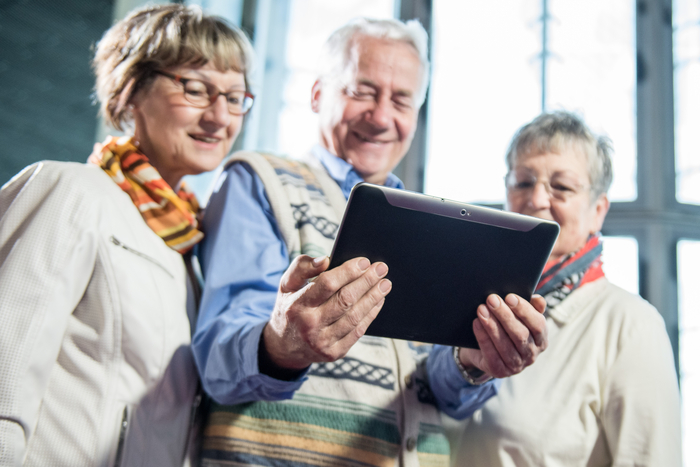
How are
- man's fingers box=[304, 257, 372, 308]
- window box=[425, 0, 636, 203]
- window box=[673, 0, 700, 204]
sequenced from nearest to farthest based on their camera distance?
1. man's fingers box=[304, 257, 372, 308]
2. window box=[673, 0, 700, 204]
3. window box=[425, 0, 636, 203]

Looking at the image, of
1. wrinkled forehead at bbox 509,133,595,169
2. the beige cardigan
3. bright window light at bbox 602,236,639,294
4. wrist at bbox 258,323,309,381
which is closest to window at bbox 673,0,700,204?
bright window light at bbox 602,236,639,294

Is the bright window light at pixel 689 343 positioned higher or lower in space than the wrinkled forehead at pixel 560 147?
lower

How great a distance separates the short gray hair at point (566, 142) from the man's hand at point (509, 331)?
0.67 meters

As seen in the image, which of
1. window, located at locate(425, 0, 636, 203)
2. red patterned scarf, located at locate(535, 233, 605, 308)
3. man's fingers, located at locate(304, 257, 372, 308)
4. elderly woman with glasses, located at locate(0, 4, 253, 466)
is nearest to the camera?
man's fingers, located at locate(304, 257, 372, 308)

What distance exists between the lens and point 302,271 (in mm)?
836

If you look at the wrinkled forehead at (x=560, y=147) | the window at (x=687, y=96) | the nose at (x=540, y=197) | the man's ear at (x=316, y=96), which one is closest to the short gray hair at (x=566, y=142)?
the wrinkled forehead at (x=560, y=147)

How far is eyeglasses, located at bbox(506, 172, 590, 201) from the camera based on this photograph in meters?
1.50

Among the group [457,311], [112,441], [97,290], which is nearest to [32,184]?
[97,290]

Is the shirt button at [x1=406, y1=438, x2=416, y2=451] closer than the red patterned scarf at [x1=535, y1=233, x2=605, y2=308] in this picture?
Yes

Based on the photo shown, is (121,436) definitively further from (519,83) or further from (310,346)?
(519,83)

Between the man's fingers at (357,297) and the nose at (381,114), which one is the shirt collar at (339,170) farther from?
the man's fingers at (357,297)

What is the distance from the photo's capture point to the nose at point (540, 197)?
1.49m

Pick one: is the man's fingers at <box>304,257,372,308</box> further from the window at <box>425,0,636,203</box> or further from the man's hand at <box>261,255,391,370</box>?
the window at <box>425,0,636,203</box>

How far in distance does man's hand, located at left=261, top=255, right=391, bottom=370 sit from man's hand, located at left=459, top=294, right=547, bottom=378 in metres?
0.22
